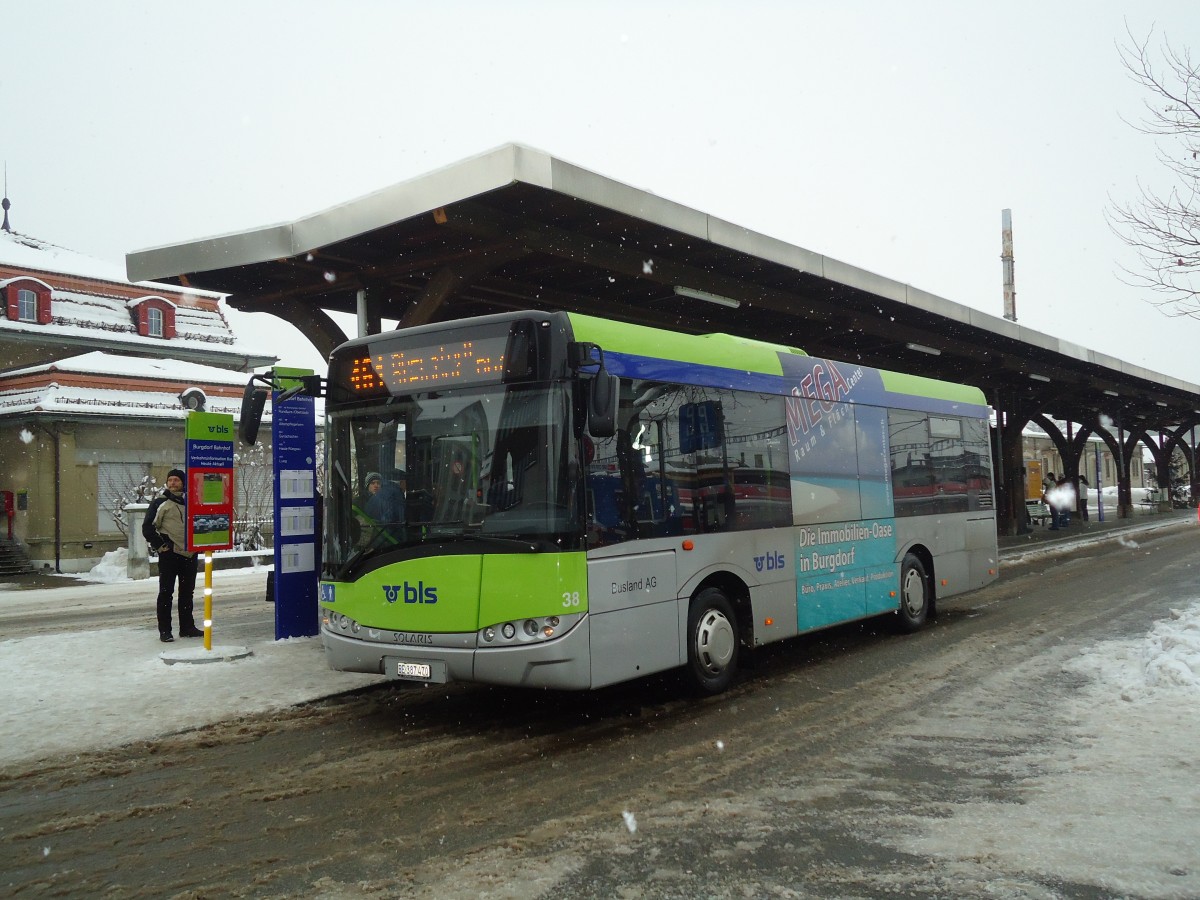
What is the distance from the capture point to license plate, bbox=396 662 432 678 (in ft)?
22.3

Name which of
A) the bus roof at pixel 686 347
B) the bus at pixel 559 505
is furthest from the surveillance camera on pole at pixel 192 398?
the bus roof at pixel 686 347

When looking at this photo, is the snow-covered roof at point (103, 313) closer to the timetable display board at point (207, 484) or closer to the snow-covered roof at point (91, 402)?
the snow-covered roof at point (91, 402)

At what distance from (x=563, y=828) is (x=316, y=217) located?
7.64 metres

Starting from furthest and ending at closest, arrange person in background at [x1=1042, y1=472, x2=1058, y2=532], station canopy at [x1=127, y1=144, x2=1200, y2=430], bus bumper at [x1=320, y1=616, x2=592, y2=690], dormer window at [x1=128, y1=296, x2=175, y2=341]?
person in background at [x1=1042, y1=472, x2=1058, y2=532]
dormer window at [x1=128, y1=296, x2=175, y2=341]
station canopy at [x1=127, y1=144, x2=1200, y2=430]
bus bumper at [x1=320, y1=616, x2=592, y2=690]

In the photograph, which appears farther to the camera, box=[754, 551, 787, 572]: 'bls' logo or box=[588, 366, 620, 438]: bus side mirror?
box=[754, 551, 787, 572]: 'bls' logo

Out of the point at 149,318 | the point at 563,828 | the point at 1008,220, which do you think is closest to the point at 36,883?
the point at 563,828

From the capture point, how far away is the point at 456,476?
680 cm

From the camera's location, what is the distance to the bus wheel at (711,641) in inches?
309

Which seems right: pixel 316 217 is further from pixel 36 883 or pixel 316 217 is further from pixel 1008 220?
pixel 1008 220

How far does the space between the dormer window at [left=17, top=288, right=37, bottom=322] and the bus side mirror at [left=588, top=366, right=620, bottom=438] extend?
30.1 metres

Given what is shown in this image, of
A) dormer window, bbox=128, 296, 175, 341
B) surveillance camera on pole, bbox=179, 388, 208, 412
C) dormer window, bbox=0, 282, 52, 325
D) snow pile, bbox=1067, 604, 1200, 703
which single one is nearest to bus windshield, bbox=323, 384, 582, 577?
snow pile, bbox=1067, 604, 1200, 703

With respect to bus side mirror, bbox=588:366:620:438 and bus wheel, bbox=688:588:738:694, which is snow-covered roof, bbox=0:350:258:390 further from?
bus side mirror, bbox=588:366:620:438

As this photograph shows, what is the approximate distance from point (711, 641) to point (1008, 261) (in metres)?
37.2

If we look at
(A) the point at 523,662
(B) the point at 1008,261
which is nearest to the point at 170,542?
(A) the point at 523,662
